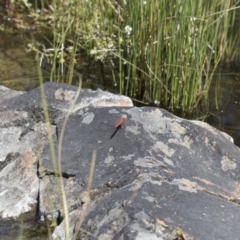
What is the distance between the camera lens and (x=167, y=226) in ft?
5.85

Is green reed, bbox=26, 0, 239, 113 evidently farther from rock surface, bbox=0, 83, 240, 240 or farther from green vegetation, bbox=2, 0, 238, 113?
rock surface, bbox=0, 83, 240, 240

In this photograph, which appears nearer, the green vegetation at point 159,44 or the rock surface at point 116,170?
the rock surface at point 116,170

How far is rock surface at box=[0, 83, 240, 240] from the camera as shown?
1.84 m

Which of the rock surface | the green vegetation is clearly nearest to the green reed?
the green vegetation

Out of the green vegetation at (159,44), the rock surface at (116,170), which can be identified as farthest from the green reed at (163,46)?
the rock surface at (116,170)

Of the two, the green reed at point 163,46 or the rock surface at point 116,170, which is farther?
the green reed at point 163,46

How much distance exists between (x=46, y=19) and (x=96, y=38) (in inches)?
43.5

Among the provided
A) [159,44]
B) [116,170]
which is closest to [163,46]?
[159,44]

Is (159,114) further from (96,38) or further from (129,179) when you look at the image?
(96,38)

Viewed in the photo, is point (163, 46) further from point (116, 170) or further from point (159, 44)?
point (116, 170)

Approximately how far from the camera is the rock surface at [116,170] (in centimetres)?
184

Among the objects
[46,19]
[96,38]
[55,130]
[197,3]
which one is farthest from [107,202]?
[46,19]

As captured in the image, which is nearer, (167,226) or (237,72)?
(167,226)

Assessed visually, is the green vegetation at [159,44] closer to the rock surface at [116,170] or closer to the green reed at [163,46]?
the green reed at [163,46]
